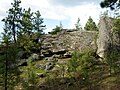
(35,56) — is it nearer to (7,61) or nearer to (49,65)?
(49,65)

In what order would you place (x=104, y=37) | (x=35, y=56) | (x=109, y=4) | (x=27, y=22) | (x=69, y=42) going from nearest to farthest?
(x=109, y=4)
(x=104, y=37)
(x=35, y=56)
(x=69, y=42)
(x=27, y=22)

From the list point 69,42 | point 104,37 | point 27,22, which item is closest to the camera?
point 104,37

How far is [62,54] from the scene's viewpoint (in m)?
35.1

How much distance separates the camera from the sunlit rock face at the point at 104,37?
3244 centimetres

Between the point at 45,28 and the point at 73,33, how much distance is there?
18.8 m

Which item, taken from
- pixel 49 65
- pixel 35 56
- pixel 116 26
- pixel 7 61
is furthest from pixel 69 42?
pixel 7 61

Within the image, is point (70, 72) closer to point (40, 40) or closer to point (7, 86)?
point (7, 86)

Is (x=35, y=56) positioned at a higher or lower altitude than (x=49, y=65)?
higher

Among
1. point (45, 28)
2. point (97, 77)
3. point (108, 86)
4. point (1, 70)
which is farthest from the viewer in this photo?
point (45, 28)

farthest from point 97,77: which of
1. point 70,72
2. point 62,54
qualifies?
point 62,54

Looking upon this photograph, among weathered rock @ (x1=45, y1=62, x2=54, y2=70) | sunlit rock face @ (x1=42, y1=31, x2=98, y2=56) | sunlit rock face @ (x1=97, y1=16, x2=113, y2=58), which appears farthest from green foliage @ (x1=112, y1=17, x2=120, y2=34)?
weathered rock @ (x1=45, y1=62, x2=54, y2=70)

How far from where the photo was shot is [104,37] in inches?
1324

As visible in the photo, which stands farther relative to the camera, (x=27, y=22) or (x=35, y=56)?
(x=27, y=22)

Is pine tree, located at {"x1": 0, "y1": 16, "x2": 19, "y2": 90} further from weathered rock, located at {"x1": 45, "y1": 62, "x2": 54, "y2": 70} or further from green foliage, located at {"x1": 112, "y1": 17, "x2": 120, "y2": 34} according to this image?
green foliage, located at {"x1": 112, "y1": 17, "x2": 120, "y2": 34}
